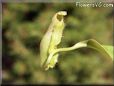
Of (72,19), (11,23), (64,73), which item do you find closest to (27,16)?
(11,23)

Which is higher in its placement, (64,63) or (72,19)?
(72,19)

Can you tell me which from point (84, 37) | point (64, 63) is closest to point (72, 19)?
point (84, 37)

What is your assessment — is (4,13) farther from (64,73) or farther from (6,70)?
(64,73)

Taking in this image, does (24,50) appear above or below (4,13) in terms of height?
below

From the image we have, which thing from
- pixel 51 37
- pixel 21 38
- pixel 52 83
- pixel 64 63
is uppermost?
pixel 51 37

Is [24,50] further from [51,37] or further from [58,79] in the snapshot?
[51,37]

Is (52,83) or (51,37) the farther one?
(52,83)
